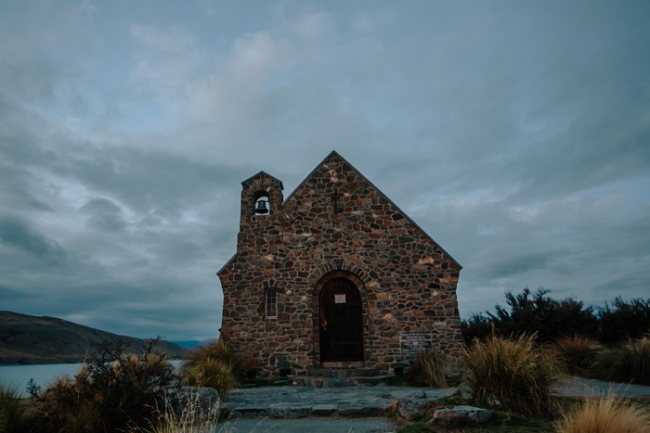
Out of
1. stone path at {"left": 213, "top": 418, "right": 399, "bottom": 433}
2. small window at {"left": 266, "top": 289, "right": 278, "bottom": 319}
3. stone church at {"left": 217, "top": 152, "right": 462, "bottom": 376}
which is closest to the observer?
stone path at {"left": 213, "top": 418, "right": 399, "bottom": 433}

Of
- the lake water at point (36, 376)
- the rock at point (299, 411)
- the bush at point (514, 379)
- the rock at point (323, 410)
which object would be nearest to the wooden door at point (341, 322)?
the rock at point (323, 410)

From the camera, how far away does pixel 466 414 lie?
5.00 meters

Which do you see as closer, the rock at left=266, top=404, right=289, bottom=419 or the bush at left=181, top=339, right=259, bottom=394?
the rock at left=266, top=404, right=289, bottom=419

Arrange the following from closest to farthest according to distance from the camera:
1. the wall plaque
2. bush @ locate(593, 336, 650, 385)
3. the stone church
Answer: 1. bush @ locate(593, 336, 650, 385)
2. the wall plaque
3. the stone church

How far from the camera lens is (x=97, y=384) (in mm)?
5258

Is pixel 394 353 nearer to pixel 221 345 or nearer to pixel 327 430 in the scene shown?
pixel 221 345

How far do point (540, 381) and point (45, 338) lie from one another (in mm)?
24998

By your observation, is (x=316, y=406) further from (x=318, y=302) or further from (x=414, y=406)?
(x=318, y=302)

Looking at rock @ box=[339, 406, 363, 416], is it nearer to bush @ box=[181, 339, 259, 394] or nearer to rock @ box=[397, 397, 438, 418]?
rock @ box=[397, 397, 438, 418]

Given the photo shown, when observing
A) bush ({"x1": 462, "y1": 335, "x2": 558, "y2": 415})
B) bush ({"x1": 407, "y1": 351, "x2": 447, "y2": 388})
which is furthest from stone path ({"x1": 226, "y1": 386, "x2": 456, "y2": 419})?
bush ({"x1": 407, "y1": 351, "x2": 447, "y2": 388})

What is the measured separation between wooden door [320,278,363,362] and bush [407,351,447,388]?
2.05 metres

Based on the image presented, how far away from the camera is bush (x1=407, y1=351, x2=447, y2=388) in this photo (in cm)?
931

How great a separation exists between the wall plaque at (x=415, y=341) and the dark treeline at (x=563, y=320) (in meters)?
2.02

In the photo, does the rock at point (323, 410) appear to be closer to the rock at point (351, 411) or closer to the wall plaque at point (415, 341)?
the rock at point (351, 411)
